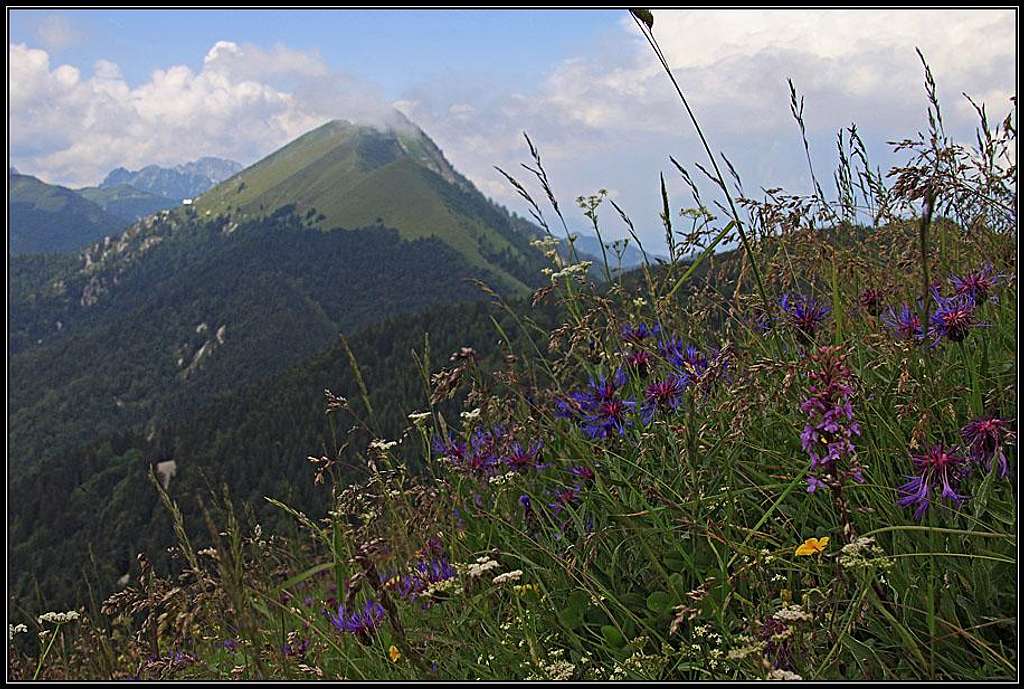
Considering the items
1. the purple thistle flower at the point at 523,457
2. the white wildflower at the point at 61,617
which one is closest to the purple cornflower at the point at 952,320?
the purple thistle flower at the point at 523,457

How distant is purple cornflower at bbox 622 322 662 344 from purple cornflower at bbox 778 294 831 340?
445mm

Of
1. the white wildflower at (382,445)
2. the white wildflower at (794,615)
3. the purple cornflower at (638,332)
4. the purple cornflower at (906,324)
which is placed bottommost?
the white wildflower at (794,615)

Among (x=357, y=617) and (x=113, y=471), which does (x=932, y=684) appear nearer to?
Answer: (x=357, y=617)

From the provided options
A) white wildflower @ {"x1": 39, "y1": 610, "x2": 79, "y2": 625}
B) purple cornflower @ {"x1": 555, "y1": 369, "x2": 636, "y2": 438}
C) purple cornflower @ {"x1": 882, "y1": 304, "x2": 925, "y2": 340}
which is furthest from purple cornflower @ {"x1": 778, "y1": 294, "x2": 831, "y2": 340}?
white wildflower @ {"x1": 39, "y1": 610, "x2": 79, "y2": 625}

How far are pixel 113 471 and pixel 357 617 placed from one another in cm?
11458

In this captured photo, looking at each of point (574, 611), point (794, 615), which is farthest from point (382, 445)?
point (794, 615)

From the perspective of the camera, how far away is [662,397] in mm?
2447

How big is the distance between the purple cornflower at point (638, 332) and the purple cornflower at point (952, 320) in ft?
2.84

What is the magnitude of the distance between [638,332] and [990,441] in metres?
1.23

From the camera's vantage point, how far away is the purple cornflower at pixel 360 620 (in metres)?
2.39

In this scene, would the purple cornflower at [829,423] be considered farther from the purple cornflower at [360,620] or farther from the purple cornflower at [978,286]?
the purple cornflower at [360,620]

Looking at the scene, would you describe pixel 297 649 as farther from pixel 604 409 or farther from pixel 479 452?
pixel 604 409

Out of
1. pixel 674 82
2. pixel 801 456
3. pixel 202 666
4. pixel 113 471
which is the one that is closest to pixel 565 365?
pixel 801 456

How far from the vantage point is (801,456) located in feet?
7.56
